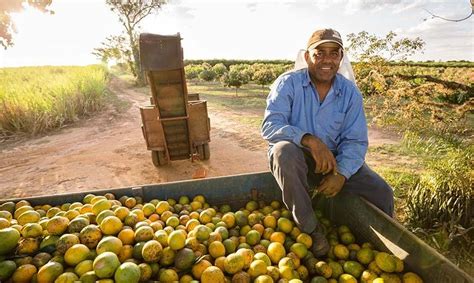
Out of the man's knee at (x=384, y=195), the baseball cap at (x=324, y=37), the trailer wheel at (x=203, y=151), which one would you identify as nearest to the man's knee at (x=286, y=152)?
the man's knee at (x=384, y=195)

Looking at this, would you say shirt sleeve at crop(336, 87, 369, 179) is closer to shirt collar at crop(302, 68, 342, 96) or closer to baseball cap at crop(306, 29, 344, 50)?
shirt collar at crop(302, 68, 342, 96)

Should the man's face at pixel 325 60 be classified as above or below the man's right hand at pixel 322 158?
above

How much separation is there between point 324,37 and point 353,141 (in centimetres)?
104

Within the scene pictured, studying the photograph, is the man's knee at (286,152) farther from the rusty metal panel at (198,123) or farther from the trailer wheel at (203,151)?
the trailer wheel at (203,151)

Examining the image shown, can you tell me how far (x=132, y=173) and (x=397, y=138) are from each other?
22.7ft

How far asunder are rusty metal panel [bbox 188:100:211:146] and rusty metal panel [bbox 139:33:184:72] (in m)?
1.35

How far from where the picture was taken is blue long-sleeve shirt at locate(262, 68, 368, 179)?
2943 mm

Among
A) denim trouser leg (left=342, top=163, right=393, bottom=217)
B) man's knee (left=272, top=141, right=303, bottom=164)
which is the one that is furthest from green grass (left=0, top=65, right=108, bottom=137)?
denim trouser leg (left=342, top=163, right=393, bottom=217)

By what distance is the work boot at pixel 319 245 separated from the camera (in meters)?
2.49

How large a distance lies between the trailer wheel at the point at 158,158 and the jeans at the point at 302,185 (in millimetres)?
3820

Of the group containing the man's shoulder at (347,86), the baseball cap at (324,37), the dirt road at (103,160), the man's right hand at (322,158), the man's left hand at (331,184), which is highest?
the baseball cap at (324,37)

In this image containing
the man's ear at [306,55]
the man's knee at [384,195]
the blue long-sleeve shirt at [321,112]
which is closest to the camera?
the man's knee at [384,195]

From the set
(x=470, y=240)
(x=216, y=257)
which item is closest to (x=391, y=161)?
(x=470, y=240)

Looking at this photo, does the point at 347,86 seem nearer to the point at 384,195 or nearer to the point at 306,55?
the point at 306,55
